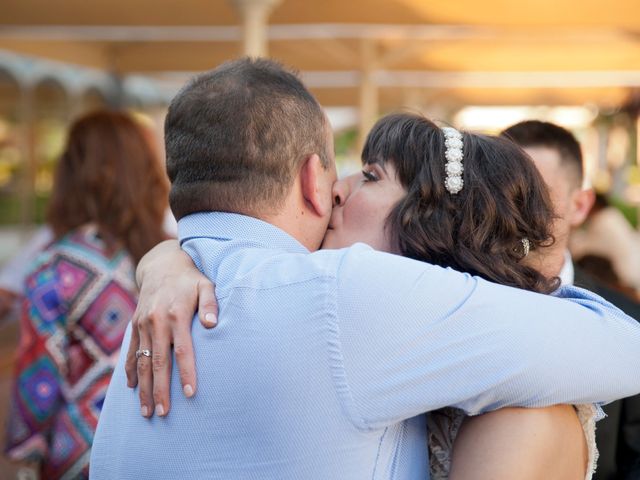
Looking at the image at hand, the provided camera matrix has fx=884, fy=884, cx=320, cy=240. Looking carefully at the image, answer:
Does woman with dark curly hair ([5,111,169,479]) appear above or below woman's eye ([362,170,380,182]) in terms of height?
below

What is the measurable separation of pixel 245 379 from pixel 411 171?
0.51 metres

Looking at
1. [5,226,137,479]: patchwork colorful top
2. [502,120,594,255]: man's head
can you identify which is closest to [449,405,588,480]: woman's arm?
[502,120,594,255]: man's head

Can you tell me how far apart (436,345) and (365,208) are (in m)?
0.38

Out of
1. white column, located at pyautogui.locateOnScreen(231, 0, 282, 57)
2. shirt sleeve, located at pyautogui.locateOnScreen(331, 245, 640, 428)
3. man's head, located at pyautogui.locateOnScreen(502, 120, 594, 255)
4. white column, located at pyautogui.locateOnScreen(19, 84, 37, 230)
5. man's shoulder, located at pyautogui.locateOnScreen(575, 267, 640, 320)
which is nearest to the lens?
shirt sleeve, located at pyautogui.locateOnScreen(331, 245, 640, 428)

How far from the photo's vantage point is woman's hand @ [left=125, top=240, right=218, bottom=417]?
4.44ft

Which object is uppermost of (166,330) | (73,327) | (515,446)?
(166,330)

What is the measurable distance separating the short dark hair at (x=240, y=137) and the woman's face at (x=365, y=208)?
12 cm

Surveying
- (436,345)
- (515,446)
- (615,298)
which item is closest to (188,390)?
(436,345)

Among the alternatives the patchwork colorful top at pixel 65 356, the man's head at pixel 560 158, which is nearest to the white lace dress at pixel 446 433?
the man's head at pixel 560 158

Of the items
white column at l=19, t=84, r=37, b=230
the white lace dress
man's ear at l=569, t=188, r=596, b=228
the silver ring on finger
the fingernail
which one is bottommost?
white column at l=19, t=84, r=37, b=230

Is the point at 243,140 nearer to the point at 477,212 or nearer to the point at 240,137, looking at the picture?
the point at 240,137

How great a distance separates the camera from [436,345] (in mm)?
1260

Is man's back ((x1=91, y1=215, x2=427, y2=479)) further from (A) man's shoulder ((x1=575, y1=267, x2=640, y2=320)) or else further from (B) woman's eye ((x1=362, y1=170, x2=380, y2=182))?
(A) man's shoulder ((x1=575, y1=267, x2=640, y2=320))

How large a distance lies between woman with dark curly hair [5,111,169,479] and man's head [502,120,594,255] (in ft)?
4.36
